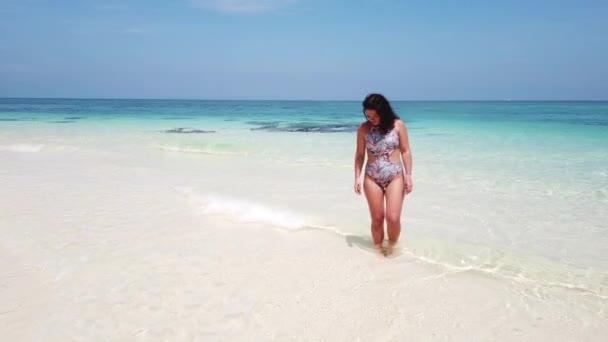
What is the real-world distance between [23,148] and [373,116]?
13206mm

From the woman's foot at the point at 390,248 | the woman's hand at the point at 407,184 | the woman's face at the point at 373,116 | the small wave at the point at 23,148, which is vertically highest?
the woman's face at the point at 373,116

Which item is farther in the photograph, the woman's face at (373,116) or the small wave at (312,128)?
the small wave at (312,128)

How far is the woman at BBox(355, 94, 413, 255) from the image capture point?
13.6 feet

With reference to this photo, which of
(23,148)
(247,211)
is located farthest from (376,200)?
(23,148)

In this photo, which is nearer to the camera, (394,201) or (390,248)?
(394,201)

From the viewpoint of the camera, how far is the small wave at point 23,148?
505 inches

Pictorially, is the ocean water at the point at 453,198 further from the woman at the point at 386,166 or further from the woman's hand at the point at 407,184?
the woman's hand at the point at 407,184

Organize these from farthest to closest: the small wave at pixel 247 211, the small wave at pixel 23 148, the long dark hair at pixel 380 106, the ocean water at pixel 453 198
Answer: the small wave at pixel 23 148, the small wave at pixel 247 211, the ocean water at pixel 453 198, the long dark hair at pixel 380 106

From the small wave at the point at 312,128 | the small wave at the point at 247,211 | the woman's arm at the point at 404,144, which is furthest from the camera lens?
the small wave at the point at 312,128

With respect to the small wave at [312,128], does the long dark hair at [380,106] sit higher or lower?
higher

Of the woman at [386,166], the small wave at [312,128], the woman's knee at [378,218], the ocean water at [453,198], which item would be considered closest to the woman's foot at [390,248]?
the woman at [386,166]

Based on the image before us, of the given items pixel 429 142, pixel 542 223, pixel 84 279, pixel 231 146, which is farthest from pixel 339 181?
pixel 429 142

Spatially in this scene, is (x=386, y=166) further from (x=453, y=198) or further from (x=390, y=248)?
(x=453, y=198)

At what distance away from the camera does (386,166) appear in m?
4.20
